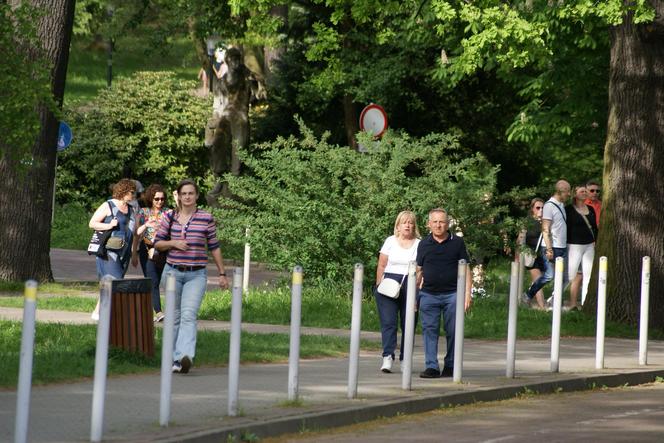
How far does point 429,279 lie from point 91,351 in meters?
3.24

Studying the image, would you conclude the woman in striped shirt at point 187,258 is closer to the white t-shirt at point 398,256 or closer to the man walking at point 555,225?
the white t-shirt at point 398,256

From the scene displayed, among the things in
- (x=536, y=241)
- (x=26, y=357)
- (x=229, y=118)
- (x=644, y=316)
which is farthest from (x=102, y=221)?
(x=229, y=118)

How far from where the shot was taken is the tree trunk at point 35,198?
2292 centimetres

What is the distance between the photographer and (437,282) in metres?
13.9

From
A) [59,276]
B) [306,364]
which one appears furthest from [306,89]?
[306,364]

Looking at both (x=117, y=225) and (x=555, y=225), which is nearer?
(x=117, y=225)

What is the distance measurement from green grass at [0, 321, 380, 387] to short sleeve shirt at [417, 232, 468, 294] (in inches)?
72.7

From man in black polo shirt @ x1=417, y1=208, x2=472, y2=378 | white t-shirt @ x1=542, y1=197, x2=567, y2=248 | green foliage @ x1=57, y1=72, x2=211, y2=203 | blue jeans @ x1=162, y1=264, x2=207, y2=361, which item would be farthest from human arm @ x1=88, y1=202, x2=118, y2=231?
green foliage @ x1=57, y1=72, x2=211, y2=203

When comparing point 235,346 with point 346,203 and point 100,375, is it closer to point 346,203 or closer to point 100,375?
point 100,375

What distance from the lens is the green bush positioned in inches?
818

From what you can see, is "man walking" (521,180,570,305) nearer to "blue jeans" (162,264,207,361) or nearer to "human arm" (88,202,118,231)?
"human arm" (88,202,118,231)

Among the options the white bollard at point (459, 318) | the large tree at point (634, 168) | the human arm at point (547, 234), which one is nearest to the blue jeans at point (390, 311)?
the white bollard at point (459, 318)

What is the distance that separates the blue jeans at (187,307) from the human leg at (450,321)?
2.32 metres

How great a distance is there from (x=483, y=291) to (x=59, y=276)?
26.8 feet
